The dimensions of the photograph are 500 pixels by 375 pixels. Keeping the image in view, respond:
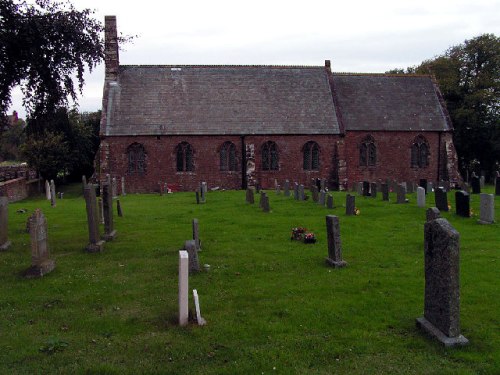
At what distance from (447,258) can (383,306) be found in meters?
1.75

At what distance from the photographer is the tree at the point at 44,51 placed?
1202 cm

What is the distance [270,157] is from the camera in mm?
32969

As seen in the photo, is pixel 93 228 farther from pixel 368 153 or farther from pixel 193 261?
pixel 368 153

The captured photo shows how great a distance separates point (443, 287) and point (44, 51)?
11.2 m

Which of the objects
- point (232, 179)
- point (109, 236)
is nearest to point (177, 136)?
point (232, 179)

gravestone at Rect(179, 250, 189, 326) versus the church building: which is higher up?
the church building

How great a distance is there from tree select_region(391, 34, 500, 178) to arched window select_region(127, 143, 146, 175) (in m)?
23.5

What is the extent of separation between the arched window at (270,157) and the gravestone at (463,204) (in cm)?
1752

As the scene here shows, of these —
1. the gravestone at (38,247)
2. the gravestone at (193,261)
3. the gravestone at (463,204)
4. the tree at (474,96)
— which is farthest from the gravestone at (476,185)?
the gravestone at (38,247)

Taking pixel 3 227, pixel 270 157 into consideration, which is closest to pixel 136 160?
pixel 270 157

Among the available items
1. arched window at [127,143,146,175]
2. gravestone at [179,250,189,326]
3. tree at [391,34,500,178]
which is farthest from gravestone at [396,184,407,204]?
tree at [391,34,500,178]

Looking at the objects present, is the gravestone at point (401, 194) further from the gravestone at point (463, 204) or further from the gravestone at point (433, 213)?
the gravestone at point (433, 213)

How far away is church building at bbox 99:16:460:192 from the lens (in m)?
31.9

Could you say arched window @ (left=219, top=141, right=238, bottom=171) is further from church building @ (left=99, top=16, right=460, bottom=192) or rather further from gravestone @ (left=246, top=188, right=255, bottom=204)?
gravestone @ (left=246, top=188, right=255, bottom=204)
